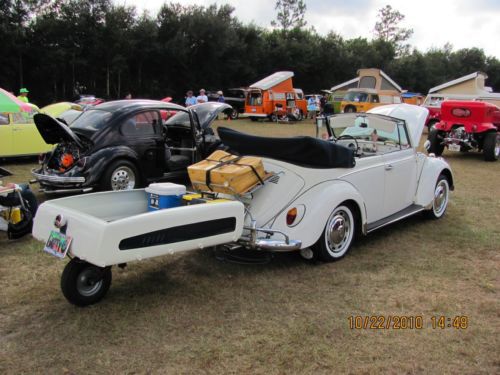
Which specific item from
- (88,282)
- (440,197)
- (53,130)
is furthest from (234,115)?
(88,282)

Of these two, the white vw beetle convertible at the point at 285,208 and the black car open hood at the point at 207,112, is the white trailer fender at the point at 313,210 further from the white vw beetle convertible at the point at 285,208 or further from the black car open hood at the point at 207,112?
the black car open hood at the point at 207,112

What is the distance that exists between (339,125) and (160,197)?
316 cm

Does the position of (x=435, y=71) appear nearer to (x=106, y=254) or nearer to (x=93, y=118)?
(x=93, y=118)

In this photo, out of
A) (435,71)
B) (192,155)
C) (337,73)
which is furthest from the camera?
(435,71)

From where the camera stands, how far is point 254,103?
26359 millimetres

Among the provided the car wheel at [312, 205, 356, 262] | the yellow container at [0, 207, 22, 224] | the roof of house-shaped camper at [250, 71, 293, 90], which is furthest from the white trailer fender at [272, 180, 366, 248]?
the roof of house-shaped camper at [250, 71, 293, 90]

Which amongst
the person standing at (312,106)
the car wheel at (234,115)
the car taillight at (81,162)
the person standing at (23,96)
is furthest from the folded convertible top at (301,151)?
the person standing at (312,106)

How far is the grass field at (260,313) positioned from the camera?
309 cm

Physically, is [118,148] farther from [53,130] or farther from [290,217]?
[290,217]

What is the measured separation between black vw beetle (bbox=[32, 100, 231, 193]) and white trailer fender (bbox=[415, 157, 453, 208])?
3.88 meters

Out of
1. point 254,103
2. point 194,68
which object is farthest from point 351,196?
point 194,68

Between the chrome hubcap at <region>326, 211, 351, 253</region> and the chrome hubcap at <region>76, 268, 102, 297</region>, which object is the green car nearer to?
the chrome hubcap at <region>76, 268, 102, 297</region>

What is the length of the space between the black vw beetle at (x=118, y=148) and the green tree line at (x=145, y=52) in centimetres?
2244

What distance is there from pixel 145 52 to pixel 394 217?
1224 inches
